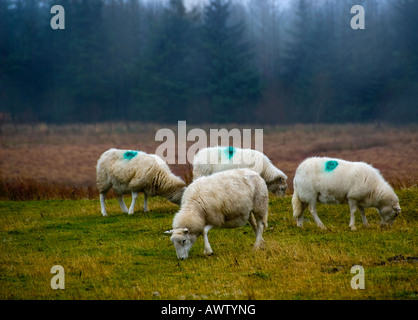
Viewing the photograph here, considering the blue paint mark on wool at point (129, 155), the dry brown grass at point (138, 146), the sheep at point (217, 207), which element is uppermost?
Result: the blue paint mark on wool at point (129, 155)

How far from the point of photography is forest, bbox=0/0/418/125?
179 feet

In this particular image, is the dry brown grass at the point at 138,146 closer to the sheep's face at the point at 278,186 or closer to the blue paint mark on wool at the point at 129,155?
the sheep's face at the point at 278,186

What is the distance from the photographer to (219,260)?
10.3 meters

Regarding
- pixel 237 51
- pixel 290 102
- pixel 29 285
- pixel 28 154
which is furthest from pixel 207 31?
pixel 29 285

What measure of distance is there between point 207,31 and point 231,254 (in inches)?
1936

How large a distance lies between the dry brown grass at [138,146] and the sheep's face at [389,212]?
778 inches

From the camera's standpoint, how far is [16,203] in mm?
21703

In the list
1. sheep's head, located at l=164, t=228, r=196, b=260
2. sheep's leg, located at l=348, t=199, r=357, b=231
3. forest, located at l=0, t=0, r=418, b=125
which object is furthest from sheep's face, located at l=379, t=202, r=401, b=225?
forest, located at l=0, t=0, r=418, b=125

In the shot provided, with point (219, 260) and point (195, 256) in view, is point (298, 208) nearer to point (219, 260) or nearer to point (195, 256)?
point (195, 256)

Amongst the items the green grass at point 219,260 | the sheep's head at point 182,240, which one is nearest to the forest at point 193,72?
the green grass at point 219,260

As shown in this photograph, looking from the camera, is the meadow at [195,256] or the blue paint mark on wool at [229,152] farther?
the blue paint mark on wool at [229,152]

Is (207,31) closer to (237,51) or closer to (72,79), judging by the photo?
(237,51)

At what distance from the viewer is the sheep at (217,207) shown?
10.5 metres

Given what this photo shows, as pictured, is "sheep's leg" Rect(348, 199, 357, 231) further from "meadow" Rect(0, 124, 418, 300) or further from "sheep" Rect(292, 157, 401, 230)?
"meadow" Rect(0, 124, 418, 300)
